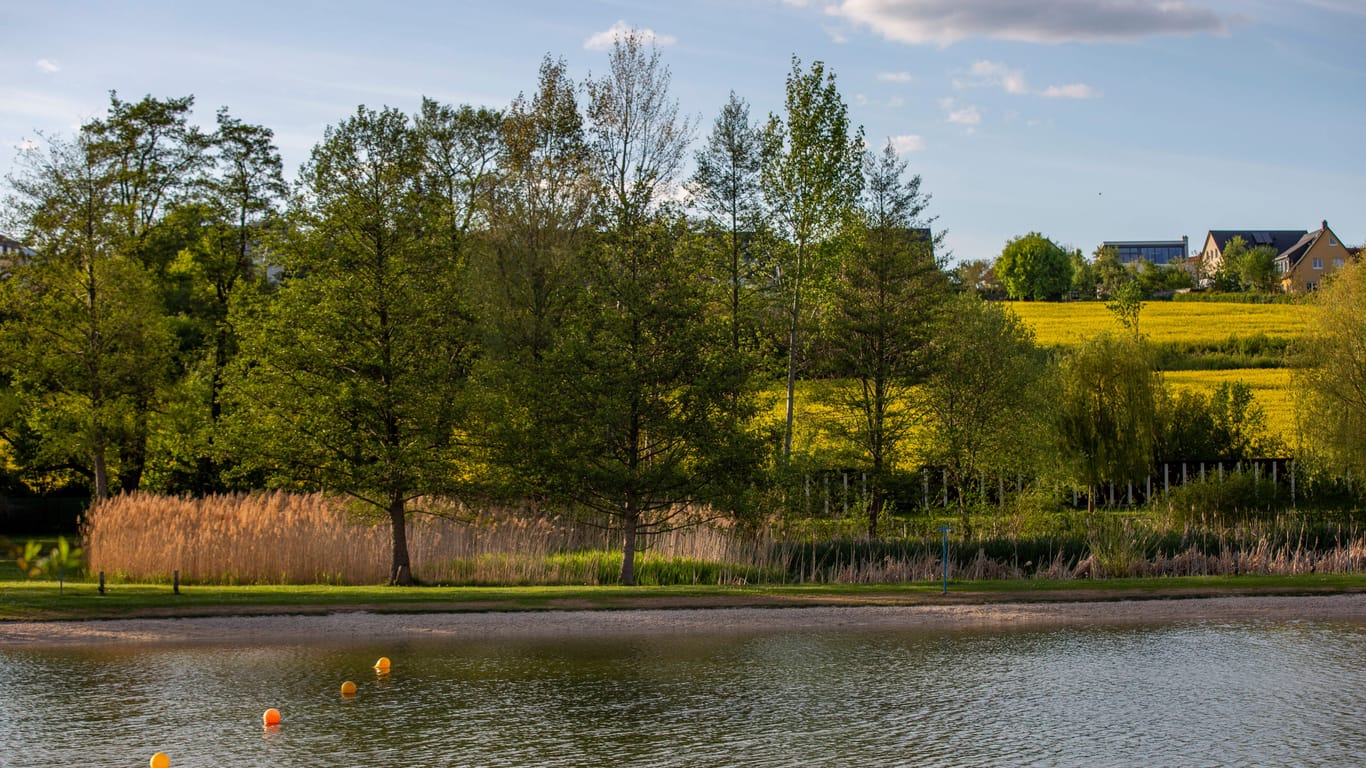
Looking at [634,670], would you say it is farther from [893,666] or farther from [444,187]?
[444,187]

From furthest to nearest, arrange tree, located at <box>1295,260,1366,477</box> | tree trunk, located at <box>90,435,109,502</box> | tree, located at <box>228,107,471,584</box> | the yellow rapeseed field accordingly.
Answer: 1. the yellow rapeseed field
2. tree, located at <box>1295,260,1366,477</box>
3. tree trunk, located at <box>90,435,109,502</box>
4. tree, located at <box>228,107,471,584</box>

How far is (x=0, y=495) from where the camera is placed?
48406 mm

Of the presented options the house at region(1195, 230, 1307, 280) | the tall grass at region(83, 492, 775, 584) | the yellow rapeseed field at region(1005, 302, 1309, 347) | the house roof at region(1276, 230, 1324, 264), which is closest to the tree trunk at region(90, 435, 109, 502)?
the tall grass at region(83, 492, 775, 584)

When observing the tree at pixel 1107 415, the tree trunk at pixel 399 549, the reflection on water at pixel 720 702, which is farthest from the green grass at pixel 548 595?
the tree at pixel 1107 415

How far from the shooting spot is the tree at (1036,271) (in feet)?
444

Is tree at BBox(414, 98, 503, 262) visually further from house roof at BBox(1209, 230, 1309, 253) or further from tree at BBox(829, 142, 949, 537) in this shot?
house roof at BBox(1209, 230, 1309, 253)

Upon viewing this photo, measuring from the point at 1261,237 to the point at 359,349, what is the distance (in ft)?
572

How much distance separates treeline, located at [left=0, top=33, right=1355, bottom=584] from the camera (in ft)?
91.4

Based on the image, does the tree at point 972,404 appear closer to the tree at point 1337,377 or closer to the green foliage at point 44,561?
the tree at point 1337,377

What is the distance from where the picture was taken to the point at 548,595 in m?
24.8

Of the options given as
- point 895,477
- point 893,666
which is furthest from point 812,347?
point 893,666

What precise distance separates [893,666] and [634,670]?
12.9 ft

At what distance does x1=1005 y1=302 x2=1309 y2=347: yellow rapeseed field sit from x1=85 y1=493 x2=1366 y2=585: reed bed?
45351 mm

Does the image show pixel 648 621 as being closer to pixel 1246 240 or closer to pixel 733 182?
pixel 733 182
